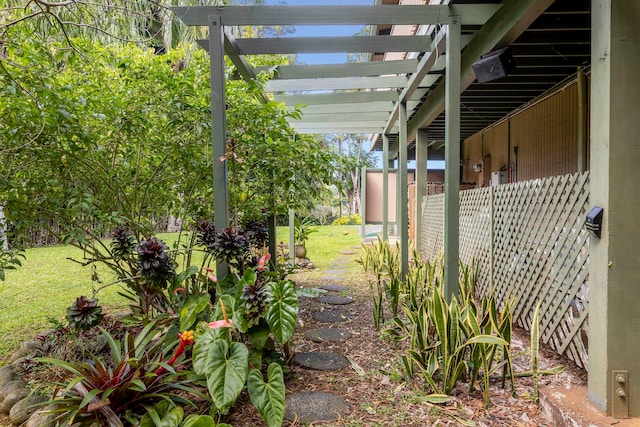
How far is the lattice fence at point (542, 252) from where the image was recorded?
2400mm

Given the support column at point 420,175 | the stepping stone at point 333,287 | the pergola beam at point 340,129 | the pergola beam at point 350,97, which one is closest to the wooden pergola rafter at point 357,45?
the pergola beam at point 350,97

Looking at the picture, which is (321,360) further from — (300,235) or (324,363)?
(300,235)

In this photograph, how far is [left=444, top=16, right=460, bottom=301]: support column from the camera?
2816 mm

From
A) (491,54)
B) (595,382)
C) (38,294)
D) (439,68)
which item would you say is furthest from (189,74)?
(38,294)

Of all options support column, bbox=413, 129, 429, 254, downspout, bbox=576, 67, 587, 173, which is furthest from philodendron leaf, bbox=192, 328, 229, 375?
support column, bbox=413, 129, 429, 254

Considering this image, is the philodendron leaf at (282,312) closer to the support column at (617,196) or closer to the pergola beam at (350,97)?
the support column at (617,196)

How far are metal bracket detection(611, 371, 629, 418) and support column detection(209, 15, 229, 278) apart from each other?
7.49ft

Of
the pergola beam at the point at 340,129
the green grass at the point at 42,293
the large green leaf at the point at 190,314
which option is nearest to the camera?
the large green leaf at the point at 190,314

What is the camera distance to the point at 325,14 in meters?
2.79

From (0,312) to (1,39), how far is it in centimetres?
316

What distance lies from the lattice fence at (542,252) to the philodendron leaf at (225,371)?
1671 millimetres

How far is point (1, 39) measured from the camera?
2342 mm

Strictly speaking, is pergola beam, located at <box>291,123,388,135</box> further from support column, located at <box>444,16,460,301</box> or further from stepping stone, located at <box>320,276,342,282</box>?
support column, located at <box>444,16,460,301</box>

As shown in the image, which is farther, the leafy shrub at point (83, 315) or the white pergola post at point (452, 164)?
the white pergola post at point (452, 164)
